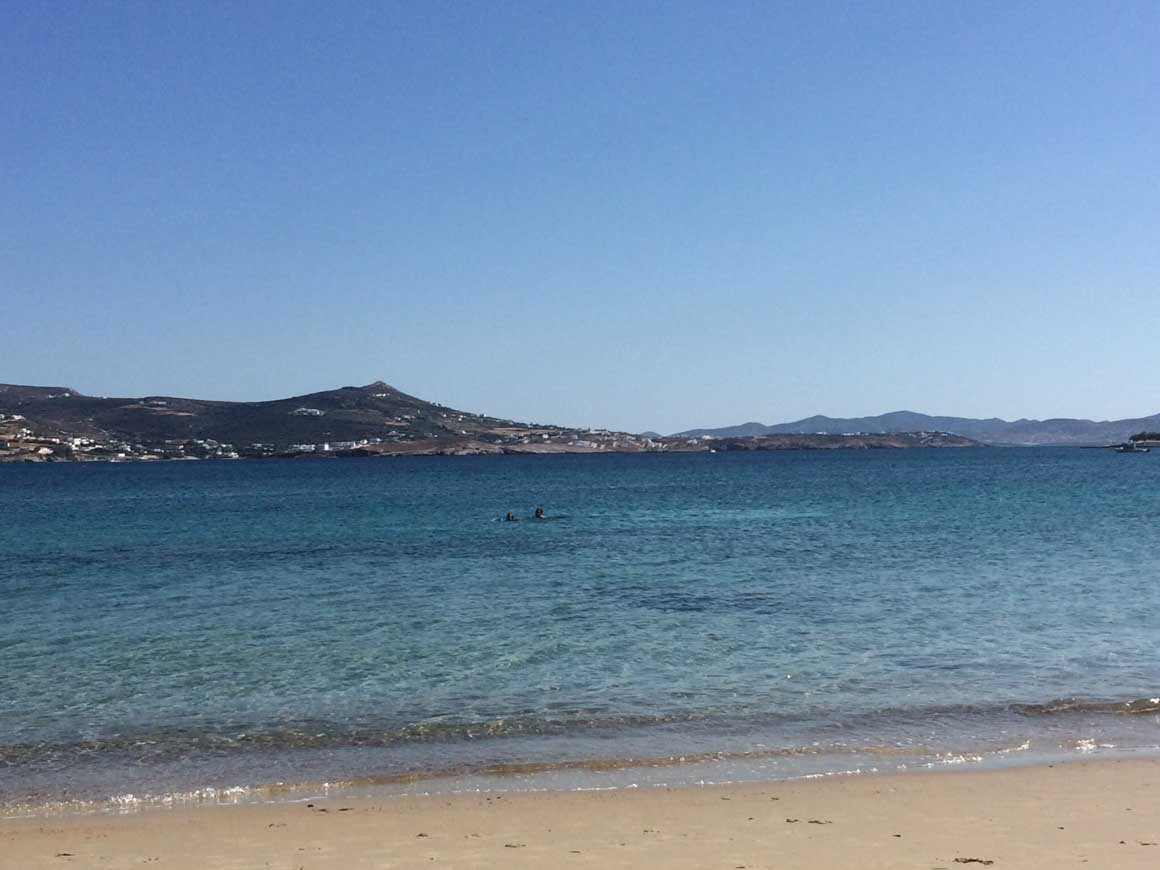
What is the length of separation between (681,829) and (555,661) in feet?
26.3

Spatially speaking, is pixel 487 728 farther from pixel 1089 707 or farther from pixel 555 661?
pixel 1089 707

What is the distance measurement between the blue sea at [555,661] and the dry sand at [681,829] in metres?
0.67

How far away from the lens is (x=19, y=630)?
22.0 meters


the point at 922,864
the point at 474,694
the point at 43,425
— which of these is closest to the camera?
the point at 922,864

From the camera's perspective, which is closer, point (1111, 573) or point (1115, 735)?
point (1115, 735)

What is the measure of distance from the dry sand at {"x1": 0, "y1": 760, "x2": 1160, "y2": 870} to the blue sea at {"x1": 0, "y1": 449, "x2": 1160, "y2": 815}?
669 mm

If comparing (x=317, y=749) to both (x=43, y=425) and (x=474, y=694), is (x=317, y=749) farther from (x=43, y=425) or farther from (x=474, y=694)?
(x=43, y=425)

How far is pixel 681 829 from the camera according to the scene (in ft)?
33.4

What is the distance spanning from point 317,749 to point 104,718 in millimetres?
3654

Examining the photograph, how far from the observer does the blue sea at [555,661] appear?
502 inches

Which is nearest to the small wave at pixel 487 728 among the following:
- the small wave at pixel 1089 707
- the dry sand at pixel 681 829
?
the small wave at pixel 1089 707

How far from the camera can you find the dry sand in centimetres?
934

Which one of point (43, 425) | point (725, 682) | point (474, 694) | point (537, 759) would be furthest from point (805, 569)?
point (43, 425)

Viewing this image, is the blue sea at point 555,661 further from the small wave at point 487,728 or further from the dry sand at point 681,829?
the dry sand at point 681,829
